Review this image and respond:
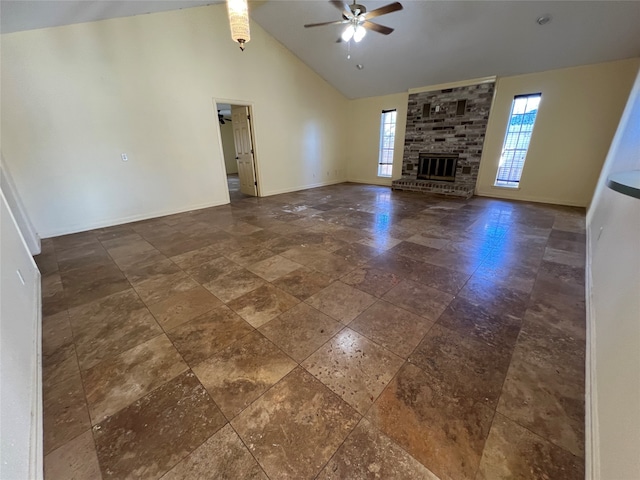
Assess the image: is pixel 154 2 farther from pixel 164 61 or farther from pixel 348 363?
pixel 348 363

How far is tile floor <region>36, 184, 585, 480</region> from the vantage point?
3.73 ft

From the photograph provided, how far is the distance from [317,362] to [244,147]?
20.1ft

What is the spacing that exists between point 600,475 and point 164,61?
6674mm

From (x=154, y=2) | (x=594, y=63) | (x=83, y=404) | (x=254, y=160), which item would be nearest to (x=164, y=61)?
(x=154, y=2)

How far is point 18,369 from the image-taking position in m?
1.31

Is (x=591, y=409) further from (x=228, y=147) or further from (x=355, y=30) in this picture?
(x=228, y=147)

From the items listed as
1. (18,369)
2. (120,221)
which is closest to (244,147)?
(120,221)

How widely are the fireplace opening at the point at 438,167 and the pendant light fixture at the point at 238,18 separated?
582cm

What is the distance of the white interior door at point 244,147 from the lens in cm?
615

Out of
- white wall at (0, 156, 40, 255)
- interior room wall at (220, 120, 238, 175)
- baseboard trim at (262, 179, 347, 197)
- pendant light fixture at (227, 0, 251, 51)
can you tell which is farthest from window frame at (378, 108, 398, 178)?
white wall at (0, 156, 40, 255)

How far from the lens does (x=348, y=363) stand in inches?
63.5

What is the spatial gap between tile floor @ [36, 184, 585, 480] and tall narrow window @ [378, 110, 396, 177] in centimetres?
532

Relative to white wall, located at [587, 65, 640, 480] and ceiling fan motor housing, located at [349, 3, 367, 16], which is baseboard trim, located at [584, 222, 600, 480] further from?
ceiling fan motor housing, located at [349, 3, 367, 16]

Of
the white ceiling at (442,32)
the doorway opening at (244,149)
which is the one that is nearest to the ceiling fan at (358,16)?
the white ceiling at (442,32)
